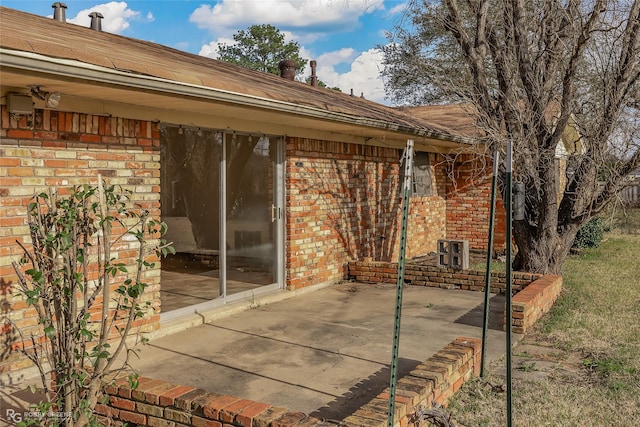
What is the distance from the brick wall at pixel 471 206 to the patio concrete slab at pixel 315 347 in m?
5.81

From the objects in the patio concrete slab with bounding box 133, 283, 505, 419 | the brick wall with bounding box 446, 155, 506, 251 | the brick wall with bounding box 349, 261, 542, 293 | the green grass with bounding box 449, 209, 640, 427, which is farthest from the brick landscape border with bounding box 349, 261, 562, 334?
the brick wall with bounding box 446, 155, 506, 251

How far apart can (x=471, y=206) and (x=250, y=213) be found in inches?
307

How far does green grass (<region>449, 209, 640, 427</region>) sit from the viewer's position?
4.30m

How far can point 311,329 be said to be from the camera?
20.8ft

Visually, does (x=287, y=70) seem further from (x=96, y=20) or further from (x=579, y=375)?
(x=579, y=375)

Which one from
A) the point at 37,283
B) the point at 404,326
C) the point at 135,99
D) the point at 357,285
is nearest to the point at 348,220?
the point at 357,285

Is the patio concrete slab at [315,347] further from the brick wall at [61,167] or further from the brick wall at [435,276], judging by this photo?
the brick wall at [61,167]

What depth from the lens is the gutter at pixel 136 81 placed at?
3574 mm

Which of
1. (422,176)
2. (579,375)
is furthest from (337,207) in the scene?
(579,375)

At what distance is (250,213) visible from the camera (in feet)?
25.0

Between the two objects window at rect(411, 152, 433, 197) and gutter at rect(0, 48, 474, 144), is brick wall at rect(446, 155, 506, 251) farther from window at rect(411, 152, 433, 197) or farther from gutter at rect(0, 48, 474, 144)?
gutter at rect(0, 48, 474, 144)

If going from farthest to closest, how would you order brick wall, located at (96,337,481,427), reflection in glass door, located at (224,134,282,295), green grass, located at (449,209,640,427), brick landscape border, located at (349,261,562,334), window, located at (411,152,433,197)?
1. window, located at (411,152,433,197)
2. reflection in glass door, located at (224,134,282,295)
3. brick landscape border, located at (349,261,562,334)
4. green grass, located at (449,209,640,427)
5. brick wall, located at (96,337,481,427)

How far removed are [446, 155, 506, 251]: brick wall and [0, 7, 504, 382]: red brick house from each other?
9.80ft

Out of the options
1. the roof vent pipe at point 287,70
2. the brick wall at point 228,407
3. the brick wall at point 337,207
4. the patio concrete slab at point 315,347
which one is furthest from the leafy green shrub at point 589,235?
the brick wall at point 228,407
